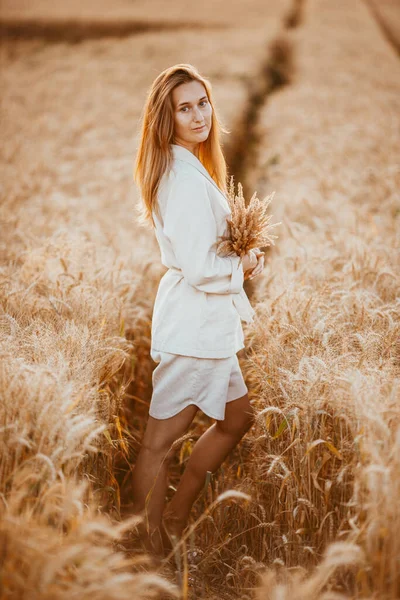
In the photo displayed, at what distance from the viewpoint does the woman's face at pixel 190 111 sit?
2.41 meters

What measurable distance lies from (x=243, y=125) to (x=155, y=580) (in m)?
10.2

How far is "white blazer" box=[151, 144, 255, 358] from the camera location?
7.45 feet

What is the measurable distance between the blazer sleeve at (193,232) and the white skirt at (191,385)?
0.36 meters

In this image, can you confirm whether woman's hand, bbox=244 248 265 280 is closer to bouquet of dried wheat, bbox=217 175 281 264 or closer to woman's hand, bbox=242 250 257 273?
woman's hand, bbox=242 250 257 273

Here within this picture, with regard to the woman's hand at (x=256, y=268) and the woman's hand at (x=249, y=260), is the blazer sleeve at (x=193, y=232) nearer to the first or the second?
the woman's hand at (x=249, y=260)

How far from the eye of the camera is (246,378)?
141 inches

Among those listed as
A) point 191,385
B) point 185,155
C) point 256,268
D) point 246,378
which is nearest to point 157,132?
point 185,155

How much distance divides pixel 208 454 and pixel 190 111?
5.39 ft

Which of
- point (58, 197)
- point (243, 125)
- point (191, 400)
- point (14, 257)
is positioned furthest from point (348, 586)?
point (243, 125)

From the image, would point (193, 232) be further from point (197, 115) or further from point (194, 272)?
point (197, 115)

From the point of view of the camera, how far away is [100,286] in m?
3.52

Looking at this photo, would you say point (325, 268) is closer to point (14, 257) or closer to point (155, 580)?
point (14, 257)

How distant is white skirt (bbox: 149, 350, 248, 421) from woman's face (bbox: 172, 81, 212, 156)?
105 centimetres

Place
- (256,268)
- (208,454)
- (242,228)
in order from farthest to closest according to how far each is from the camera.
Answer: (256,268), (208,454), (242,228)
